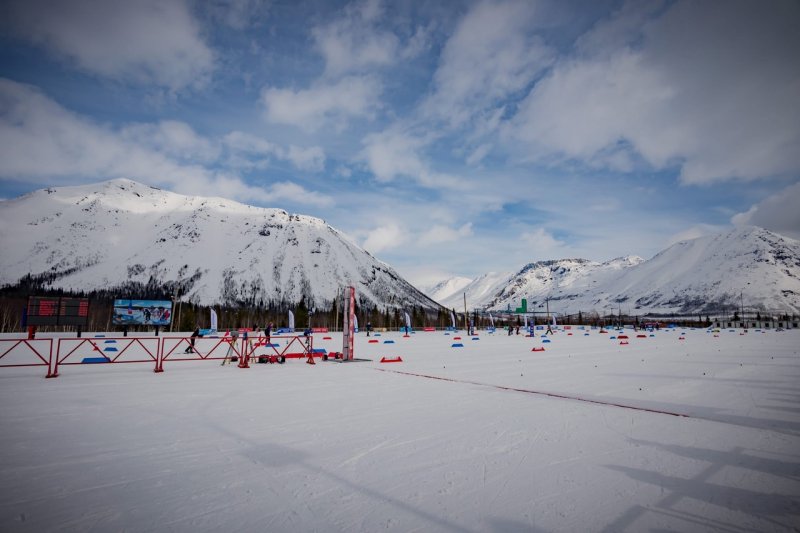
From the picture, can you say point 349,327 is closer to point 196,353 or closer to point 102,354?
point 196,353

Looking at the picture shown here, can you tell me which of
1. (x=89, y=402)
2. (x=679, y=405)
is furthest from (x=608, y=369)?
(x=89, y=402)

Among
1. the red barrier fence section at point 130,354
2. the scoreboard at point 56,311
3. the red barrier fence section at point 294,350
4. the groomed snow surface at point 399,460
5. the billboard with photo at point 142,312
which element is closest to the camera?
the groomed snow surface at point 399,460

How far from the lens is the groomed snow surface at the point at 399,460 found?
3.55 metres

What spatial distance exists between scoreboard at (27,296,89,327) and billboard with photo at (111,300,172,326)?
208 inches

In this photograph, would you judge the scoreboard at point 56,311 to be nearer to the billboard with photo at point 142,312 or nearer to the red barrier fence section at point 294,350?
the billboard with photo at point 142,312

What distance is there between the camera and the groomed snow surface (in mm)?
3555

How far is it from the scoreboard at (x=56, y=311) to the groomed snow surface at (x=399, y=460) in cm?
3752

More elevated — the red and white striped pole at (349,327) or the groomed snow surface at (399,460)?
the red and white striped pole at (349,327)

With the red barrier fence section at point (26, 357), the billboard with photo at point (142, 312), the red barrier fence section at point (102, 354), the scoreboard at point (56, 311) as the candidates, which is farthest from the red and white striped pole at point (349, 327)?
the billboard with photo at point (142, 312)

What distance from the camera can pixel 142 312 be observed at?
46.5 metres

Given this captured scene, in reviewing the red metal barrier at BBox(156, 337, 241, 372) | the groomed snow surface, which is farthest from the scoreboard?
the groomed snow surface

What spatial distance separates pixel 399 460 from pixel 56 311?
49.3m

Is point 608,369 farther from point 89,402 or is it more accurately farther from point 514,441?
point 89,402

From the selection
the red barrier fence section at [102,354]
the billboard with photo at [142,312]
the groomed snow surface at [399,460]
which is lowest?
the groomed snow surface at [399,460]
